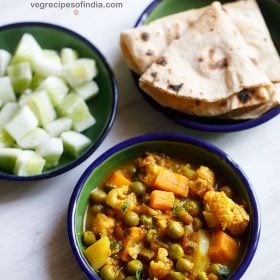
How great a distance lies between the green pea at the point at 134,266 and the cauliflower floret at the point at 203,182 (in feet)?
1.40

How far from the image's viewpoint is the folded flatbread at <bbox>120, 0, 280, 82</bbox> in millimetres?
3014

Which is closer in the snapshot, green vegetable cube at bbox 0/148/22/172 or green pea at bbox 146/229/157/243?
green pea at bbox 146/229/157/243

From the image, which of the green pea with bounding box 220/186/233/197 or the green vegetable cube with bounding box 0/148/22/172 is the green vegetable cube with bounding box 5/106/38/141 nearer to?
the green vegetable cube with bounding box 0/148/22/172

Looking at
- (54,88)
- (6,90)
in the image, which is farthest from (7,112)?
(54,88)

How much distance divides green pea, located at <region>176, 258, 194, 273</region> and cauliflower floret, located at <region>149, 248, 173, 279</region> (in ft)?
0.14

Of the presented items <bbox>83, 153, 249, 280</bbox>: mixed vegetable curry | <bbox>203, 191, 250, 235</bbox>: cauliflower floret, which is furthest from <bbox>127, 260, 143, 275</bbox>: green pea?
<bbox>203, 191, 250, 235</bbox>: cauliflower floret

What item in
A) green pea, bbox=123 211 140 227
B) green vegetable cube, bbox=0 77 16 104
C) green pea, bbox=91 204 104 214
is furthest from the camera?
green vegetable cube, bbox=0 77 16 104

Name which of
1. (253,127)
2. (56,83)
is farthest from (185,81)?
(56,83)

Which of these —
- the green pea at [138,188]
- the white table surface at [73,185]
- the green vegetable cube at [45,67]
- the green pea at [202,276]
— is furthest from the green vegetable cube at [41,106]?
the green pea at [202,276]

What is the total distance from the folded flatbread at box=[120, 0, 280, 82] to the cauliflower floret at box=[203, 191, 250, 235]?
2.16ft

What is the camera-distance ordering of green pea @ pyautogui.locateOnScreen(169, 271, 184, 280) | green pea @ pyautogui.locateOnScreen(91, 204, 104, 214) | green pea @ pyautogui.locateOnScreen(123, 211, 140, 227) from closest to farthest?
green pea @ pyautogui.locateOnScreen(169, 271, 184, 280) < green pea @ pyautogui.locateOnScreen(123, 211, 140, 227) < green pea @ pyautogui.locateOnScreen(91, 204, 104, 214)

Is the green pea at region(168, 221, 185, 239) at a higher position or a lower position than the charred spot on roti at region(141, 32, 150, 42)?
lower

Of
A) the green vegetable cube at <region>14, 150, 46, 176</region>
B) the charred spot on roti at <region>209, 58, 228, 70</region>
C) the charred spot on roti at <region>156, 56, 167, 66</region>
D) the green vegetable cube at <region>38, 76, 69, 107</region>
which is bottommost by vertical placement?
the green vegetable cube at <region>14, 150, 46, 176</region>

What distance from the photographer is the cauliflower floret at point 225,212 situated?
2.70m
